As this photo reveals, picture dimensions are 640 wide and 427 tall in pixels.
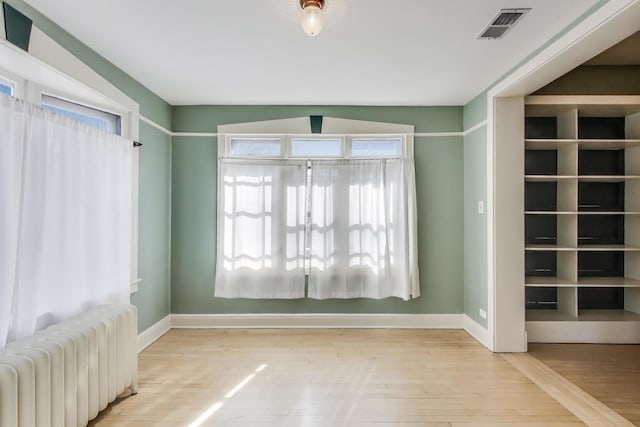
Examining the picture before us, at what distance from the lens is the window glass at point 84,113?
257 centimetres

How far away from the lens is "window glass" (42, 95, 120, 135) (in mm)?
2572

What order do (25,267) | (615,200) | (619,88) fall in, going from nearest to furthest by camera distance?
(25,267)
(619,88)
(615,200)

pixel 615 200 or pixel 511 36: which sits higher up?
pixel 511 36

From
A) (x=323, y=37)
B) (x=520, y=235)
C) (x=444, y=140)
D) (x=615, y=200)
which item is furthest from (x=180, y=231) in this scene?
(x=615, y=200)

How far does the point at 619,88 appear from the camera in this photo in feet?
11.5

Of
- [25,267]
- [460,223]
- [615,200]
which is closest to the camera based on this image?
[25,267]

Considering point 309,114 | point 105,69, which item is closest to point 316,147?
point 309,114

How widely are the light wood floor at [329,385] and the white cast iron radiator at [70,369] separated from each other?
0.95 feet

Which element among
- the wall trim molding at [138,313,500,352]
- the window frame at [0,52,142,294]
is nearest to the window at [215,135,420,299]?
the wall trim molding at [138,313,500,352]

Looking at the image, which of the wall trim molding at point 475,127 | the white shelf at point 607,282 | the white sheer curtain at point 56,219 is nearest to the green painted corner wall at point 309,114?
the wall trim molding at point 475,127

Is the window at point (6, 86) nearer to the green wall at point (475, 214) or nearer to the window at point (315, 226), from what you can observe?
the window at point (315, 226)

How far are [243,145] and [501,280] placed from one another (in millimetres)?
3054

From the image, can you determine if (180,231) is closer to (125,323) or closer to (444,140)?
(125,323)

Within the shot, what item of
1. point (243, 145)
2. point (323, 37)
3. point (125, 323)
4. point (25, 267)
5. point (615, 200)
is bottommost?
point (125, 323)
